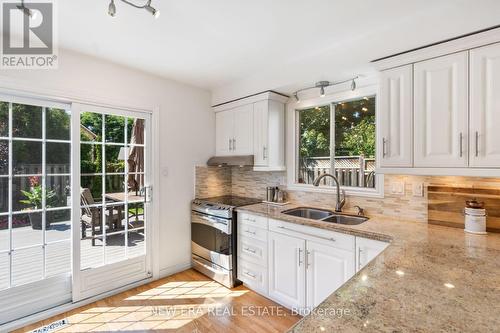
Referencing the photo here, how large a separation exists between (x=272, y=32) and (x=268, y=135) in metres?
1.13

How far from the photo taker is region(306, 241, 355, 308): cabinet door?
196 cm

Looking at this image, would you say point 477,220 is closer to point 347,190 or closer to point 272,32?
point 347,190

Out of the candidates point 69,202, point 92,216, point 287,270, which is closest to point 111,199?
point 92,216

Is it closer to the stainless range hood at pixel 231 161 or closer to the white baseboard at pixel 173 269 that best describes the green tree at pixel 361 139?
the stainless range hood at pixel 231 161

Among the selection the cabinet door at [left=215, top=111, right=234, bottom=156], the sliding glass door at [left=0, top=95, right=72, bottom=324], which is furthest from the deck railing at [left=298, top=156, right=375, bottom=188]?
the sliding glass door at [left=0, top=95, right=72, bottom=324]

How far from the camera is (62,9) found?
5.63ft

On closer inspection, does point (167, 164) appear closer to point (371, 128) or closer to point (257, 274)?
point (257, 274)

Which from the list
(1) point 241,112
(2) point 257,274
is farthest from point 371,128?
(2) point 257,274

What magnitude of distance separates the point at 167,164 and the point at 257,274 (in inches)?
64.9

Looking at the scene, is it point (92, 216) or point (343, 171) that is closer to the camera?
point (92, 216)

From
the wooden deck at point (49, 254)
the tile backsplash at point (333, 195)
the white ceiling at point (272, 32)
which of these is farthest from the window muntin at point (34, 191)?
the tile backsplash at point (333, 195)

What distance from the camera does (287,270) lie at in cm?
236

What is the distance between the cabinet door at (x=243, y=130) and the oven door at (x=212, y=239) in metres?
0.91

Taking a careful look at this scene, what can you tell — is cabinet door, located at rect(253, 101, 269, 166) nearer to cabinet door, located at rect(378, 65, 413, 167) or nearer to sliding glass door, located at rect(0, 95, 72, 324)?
cabinet door, located at rect(378, 65, 413, 167)
